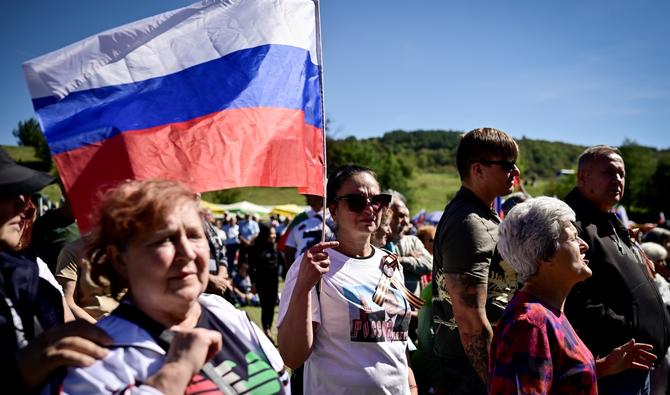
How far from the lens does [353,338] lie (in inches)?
110

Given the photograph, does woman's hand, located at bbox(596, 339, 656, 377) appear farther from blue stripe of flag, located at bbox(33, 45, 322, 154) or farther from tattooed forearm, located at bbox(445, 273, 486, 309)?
blue stripe of flag, located at bbox(33, 45, 322, 154)

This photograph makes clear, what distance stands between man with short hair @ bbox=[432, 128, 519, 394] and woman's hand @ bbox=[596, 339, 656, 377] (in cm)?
57

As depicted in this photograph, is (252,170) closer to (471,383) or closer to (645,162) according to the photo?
(471,383)

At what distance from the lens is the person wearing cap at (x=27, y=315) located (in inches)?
59.2

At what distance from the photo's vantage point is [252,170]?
2.79 meters

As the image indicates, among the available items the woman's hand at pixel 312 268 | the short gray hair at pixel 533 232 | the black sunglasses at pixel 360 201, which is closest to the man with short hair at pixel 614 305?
the short gray hair at pixel 533 232

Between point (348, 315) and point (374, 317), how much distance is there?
0.45 ft

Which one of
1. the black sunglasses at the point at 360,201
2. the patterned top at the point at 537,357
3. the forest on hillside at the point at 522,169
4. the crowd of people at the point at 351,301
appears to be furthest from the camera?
the forest on hillside at the point at 522,169

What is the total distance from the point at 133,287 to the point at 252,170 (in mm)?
1160

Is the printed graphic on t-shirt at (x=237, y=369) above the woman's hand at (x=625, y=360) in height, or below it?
above

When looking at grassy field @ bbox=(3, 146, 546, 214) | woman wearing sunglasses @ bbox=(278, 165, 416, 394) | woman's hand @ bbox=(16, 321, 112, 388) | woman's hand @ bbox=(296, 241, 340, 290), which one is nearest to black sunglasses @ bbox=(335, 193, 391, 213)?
woman wearing sunglasses @ bbox=(278, 165, 416, 394)

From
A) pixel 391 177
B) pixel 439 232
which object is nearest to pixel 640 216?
pixel 391 177

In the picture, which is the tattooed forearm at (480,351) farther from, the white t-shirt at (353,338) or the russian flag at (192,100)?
the russian flag at (192,100)

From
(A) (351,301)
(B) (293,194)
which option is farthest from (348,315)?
(B) (293,194)
